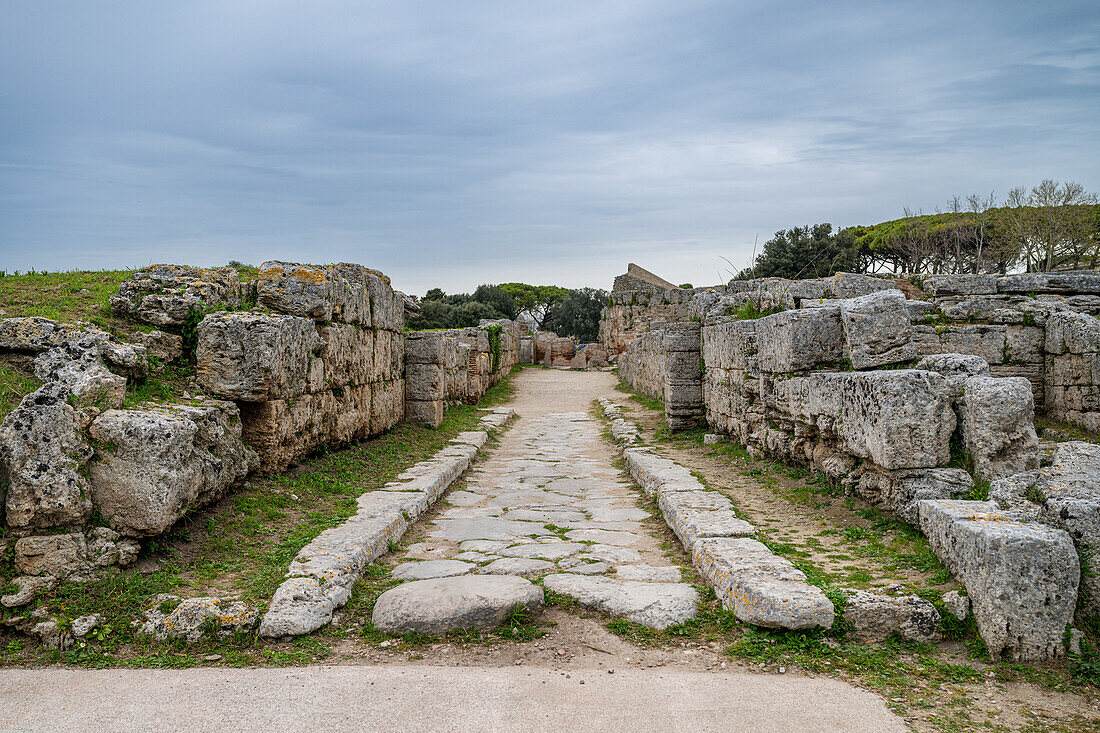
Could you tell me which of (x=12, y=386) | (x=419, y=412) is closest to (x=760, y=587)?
(x=12, y=386)

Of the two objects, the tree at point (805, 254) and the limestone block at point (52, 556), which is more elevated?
the tree at point (805, 254)

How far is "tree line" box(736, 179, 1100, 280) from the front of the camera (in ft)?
83.1

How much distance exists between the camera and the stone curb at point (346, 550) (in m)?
3.98

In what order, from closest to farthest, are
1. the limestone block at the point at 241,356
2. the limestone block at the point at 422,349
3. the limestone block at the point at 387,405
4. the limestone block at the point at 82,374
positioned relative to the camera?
the limestone block at the point at 82,374
the limestone block at the point at 241,356
the limestone block at the point at 387,405
the limestone block at the point at 422,349

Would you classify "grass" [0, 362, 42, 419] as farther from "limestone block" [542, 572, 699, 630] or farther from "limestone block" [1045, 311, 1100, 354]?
"limestone block" [1045, 311, 1100, 354]

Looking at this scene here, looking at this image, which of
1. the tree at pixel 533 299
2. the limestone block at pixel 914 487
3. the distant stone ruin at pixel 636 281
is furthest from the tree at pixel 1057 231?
the tree at pixel 533 299

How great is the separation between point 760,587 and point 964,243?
107 ft

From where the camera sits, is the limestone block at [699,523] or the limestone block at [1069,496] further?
the limestone block at [699,523]

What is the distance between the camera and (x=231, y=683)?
11.2 ft

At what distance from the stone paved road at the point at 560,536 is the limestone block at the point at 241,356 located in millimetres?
2053

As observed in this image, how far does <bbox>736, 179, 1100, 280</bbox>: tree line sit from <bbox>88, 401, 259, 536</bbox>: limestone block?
21.3 m

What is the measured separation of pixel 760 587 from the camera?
3977 millimetres

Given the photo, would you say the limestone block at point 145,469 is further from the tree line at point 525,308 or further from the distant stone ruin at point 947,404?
the tree line at point 525,308

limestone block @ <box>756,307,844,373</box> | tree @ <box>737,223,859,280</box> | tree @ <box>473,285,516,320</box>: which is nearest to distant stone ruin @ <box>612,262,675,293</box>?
tree @ <box>737,223,859,280</box>
